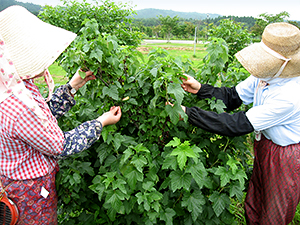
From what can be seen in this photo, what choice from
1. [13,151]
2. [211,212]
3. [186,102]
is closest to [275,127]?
[186,102]

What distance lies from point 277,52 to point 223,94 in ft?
1.93

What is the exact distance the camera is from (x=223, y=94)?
6.64 ft

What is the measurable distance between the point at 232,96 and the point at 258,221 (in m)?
1.13

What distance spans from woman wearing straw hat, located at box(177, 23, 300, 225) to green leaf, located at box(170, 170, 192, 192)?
1.24 feet

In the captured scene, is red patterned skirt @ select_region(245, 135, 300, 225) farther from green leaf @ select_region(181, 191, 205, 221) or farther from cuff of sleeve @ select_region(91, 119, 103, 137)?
cuff of sleeve @ select_region(91, 119, 103, 137)

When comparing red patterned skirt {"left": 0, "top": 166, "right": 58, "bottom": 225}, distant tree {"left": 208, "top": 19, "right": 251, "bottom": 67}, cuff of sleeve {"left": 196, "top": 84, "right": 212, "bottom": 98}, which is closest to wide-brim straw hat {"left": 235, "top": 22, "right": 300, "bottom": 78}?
cuff of sleeve {"left": 196, "top": 84, "right": 212, "bottom": 98}

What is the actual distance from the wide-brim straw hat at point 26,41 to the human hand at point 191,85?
3.36ft

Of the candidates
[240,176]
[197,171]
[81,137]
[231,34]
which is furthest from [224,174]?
[231,34]

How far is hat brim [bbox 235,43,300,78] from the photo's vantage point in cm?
151

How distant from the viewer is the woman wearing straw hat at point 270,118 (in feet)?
5.03

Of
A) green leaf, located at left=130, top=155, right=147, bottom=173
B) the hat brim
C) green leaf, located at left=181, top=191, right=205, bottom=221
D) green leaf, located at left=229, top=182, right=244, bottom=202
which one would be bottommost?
green leaf, located at left=181, top=191, right=205, bottom=221

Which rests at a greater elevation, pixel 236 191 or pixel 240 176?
pixel 240 176

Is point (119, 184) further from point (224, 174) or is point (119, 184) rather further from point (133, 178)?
point (224, 174)

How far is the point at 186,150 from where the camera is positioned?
5.02 ft
